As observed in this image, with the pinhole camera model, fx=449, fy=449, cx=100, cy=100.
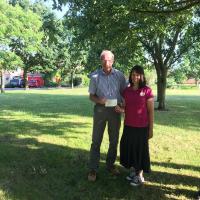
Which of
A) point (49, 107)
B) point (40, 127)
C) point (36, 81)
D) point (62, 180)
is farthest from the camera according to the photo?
point (36, 81)

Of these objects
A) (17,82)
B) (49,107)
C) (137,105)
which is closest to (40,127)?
(137,105)

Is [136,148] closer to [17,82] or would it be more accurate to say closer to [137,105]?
[137,105]

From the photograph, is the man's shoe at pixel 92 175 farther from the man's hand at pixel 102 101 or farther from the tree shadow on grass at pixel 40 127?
the tree shadow on grass at pixel 40 127

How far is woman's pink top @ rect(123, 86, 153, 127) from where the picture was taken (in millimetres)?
6906

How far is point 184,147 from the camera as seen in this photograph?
10578 mm

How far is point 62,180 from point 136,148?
1.35 meters

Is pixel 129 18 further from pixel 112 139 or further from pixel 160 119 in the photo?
pixel 160 119

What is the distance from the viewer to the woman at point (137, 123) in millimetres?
6906

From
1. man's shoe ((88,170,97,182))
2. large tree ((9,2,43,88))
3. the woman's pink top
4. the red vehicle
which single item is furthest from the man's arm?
the red vehicle

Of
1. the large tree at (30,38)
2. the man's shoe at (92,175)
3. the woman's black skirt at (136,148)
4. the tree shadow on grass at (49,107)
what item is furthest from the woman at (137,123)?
the large tree at (30,38)

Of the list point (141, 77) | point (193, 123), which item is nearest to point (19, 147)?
point (141, 77)

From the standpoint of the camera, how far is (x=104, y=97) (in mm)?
7219

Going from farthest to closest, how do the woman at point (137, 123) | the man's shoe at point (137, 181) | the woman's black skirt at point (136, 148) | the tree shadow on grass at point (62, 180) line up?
the man's shoe at point (137, 181)
the woman's black skirt at point (136, 148)
the woman at point (137, 123)
the tree shadow on grass at point (62, 180)

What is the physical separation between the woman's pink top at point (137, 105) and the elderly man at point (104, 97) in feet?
0.87
